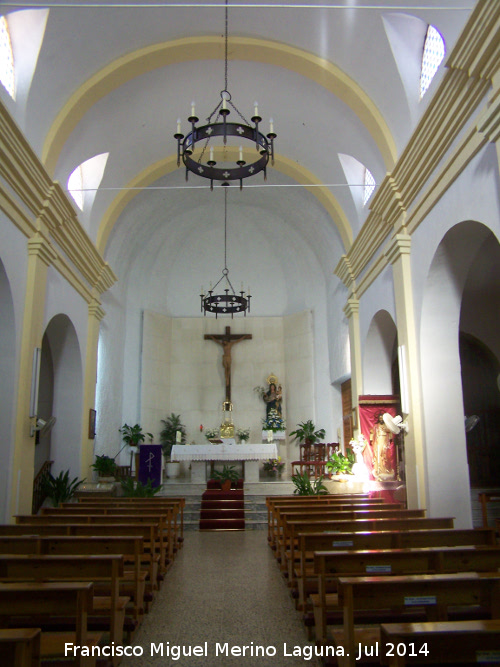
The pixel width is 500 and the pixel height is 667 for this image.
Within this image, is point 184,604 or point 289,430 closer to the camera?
point 184,604

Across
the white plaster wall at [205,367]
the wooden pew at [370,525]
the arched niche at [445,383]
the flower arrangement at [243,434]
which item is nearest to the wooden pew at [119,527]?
the wooden pew at [370,525]

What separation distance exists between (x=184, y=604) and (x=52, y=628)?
167 centimetres

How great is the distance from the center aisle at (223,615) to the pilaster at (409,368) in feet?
7.44

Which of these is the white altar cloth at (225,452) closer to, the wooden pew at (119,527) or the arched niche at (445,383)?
the arched niche at (445,383)

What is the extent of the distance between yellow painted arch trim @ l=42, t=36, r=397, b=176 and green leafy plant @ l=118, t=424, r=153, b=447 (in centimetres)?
803

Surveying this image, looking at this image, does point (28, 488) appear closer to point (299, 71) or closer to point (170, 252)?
point (299, 71)

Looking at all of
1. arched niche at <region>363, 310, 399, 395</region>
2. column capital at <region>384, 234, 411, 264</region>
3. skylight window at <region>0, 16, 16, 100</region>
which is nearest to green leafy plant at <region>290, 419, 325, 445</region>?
arched niche at <region>363, 310, 399, 395</region>

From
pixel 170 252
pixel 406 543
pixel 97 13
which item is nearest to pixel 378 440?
pixel 406 543

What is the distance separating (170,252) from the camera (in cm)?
1784

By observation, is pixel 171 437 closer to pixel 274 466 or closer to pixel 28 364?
pixel 274 466

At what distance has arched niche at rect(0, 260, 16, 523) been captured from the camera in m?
7.43

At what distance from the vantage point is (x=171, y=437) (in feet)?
52.7

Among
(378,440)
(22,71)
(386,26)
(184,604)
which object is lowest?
(184,604)

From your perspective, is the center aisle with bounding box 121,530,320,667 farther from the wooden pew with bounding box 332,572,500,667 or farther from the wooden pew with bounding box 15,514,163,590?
the wooden pew with bounding box 332,572,500,667
